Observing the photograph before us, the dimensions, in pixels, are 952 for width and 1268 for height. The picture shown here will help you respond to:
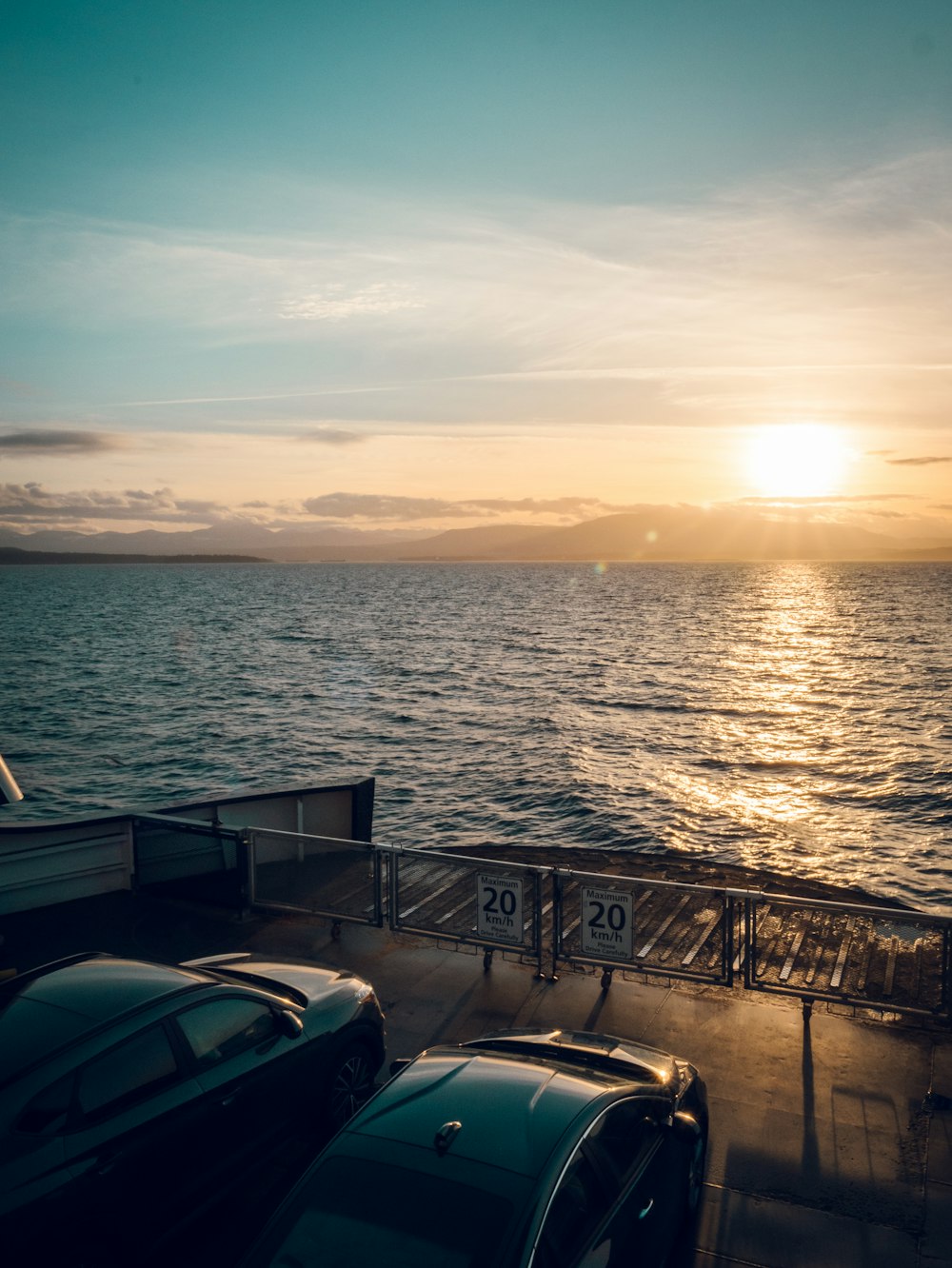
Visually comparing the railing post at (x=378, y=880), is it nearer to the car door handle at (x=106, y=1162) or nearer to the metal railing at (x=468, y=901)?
the metal railing at (x=468, y=901)

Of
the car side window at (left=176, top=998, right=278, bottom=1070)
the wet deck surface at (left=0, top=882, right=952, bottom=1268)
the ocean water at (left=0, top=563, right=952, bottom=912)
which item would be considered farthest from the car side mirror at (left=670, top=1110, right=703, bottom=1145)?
the ocean water at (left=0, top=563, right=952, bottom=912)

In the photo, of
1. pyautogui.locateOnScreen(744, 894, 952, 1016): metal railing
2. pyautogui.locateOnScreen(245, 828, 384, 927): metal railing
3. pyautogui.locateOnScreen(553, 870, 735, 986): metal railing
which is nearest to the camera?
pyautogui.locateOnScreen(744, 894, 952, 1016): metal railing

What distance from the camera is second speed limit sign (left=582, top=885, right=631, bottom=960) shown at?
34.3 feet

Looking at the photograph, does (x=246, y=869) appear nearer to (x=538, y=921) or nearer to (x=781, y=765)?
(x=538, y=921)

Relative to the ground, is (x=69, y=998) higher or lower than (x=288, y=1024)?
higher

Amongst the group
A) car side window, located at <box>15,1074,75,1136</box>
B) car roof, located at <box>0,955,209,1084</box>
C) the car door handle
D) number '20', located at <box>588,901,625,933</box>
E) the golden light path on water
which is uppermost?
car roof, located at <box>0,955,209,1084</box>

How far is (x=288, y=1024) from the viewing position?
7.13m

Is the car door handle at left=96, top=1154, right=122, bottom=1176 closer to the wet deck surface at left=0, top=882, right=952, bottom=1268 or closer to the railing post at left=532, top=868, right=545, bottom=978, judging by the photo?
the wet deck surface at left=0, top=882, right=952, bottom=1268

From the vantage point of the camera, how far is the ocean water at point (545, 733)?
91.6 ft

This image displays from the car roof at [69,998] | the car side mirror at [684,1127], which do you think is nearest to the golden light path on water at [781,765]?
the car side mirror at [684,1127]

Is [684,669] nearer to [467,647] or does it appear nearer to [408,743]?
[467,647]

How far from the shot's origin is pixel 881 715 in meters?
46.6

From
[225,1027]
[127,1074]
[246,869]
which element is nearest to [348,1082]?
[225,1027]

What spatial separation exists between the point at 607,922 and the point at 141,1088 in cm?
564
